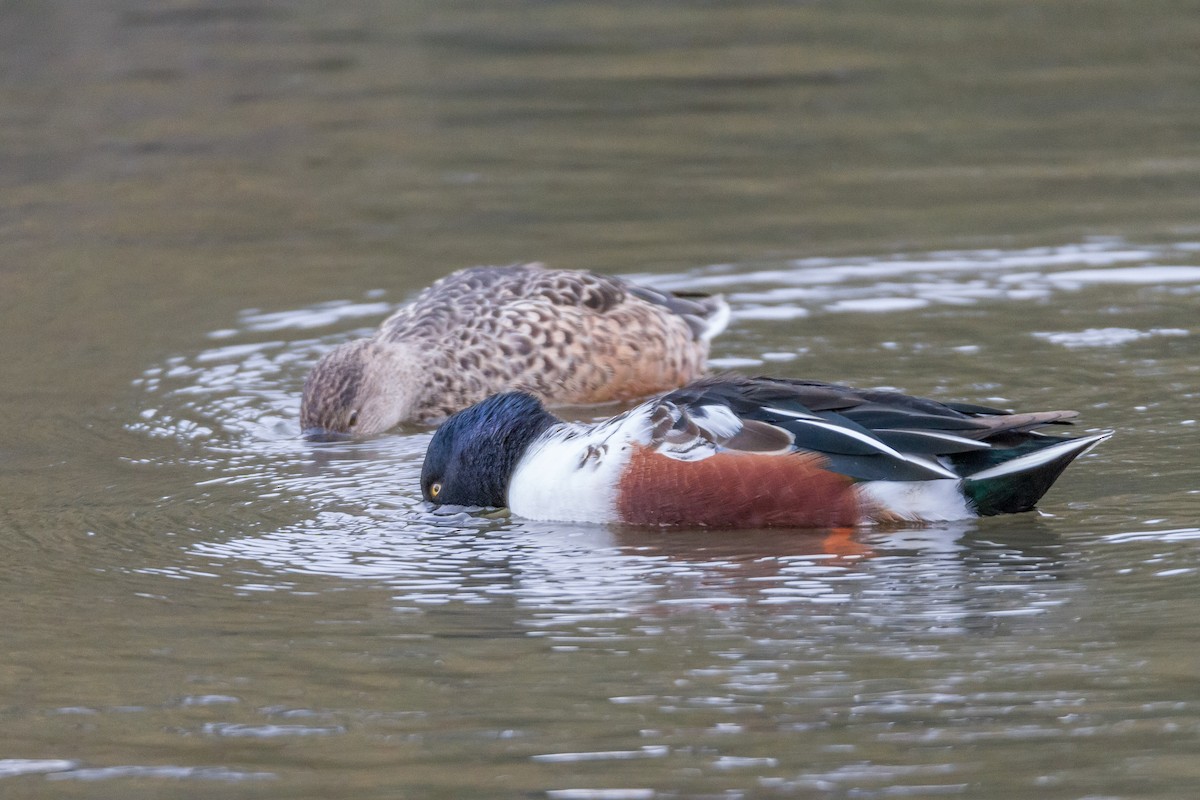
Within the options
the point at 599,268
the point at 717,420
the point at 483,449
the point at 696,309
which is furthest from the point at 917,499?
the point at 599,268

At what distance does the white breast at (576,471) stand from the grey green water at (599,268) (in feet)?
0.49

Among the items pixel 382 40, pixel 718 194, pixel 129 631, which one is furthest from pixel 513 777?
pixel 382 40

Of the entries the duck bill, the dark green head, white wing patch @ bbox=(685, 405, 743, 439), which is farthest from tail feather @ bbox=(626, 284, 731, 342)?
white wing patch @ bbox=(685, 405, 743, 439)

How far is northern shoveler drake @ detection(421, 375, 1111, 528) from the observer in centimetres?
657

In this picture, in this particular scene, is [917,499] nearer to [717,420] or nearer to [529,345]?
[717,420]

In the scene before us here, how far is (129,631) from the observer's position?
5.91 m

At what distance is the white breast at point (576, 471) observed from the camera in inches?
267

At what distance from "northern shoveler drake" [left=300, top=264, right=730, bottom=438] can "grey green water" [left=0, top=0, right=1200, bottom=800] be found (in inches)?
12.3

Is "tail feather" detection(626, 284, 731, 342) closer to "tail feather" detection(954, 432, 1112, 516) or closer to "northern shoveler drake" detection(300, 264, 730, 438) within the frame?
"northern shoveler drake" detection(300, 264, 730, 438)

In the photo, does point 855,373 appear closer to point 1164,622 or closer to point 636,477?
point 636,477

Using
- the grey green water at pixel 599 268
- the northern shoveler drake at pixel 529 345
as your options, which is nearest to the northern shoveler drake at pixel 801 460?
the grey green water at pixel 599 268

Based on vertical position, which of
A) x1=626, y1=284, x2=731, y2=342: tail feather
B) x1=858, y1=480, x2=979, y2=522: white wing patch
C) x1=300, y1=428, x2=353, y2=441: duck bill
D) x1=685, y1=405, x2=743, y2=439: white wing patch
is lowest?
x1=858, y1=480, x2=979, y2=522: white wing patch

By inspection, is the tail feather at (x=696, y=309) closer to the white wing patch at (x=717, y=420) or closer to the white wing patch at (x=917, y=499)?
the white wing patch at (x=717, y=420)

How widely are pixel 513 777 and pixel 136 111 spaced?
12.7m
